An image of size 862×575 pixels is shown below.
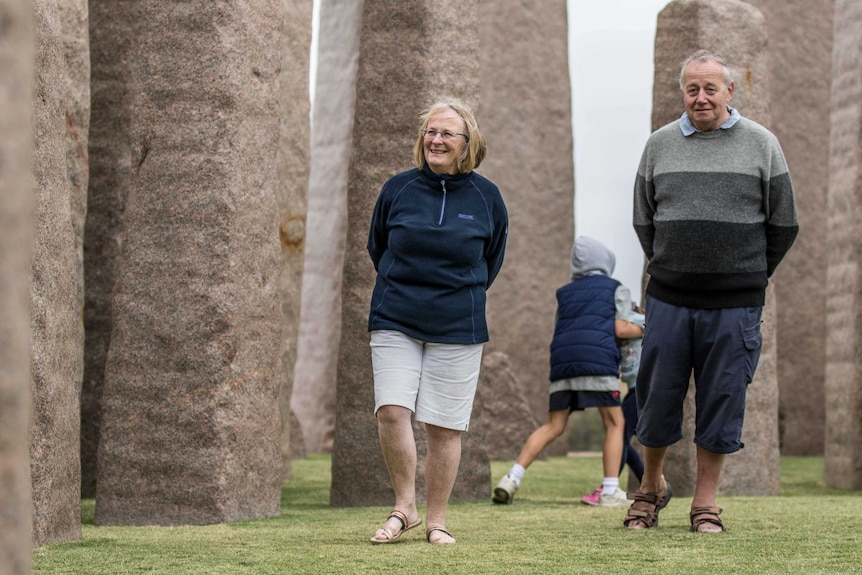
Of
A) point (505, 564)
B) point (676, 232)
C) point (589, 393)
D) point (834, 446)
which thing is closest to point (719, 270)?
point (676, 232)

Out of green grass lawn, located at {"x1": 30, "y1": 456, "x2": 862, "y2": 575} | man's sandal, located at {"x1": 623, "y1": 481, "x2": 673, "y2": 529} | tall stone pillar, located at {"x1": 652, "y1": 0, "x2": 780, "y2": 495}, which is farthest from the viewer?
tall stone pillar, located at {"x1": 652, "y1": 0, "x2": 780, "y2": 495}

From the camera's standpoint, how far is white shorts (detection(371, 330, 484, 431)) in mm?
4406

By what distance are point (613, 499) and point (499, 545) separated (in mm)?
2301

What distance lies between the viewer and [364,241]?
6.62 meters

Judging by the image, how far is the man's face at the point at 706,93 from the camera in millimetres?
4801

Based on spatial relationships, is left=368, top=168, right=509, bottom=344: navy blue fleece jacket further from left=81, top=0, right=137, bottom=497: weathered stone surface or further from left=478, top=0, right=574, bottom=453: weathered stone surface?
left=478, top=0, right=574, bottom=453: weathered stone surface

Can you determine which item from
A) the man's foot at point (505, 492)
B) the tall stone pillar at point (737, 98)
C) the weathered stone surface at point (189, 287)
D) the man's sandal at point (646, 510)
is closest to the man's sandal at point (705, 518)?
the man's sandal at point (646, 510)

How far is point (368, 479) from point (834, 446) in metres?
3.89

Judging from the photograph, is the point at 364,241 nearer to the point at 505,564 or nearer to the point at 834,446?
the point at 505,564

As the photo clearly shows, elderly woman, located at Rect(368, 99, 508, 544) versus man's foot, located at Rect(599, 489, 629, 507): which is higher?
elderly woman, located at Rect(368, 99, 508, 544)

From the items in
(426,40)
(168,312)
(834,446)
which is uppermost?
(426,40)

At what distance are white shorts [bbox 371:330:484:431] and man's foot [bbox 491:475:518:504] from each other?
6.98ft

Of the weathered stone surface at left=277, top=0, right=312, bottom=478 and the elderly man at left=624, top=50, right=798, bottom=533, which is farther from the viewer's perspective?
the weathered stone surface at left=277, top=0, right=312, bottom=478


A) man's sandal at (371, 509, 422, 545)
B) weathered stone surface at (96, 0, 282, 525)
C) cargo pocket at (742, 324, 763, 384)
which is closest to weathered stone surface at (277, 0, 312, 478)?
weathered stone surface at (96, 0, 282, 525)
